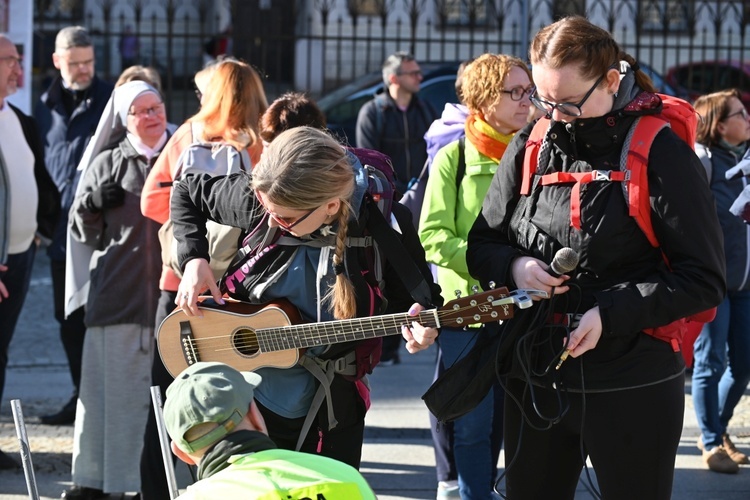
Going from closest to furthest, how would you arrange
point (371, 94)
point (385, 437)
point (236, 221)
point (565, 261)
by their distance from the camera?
point (565, 261) → point (236, 221) → point (385, 437) → point (371, 94)

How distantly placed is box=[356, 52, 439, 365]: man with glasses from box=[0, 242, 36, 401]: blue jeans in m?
3.57

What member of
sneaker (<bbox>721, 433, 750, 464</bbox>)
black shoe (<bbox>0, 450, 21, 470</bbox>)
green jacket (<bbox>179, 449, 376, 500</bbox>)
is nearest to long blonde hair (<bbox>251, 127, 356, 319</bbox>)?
green jacket (<bbox>179, 449, 376, 500</bbox>)

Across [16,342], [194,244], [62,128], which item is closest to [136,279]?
[194,244]

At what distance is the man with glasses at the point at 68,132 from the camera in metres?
6.51

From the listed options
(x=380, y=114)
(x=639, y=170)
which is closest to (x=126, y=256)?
(x=639, y=170)

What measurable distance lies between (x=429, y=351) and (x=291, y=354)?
5137 mm

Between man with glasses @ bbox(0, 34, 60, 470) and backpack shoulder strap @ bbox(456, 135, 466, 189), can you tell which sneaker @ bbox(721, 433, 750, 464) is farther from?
man with glasses @ bbox(0, 34, 60, 470)

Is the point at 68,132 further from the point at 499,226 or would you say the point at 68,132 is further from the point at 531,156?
the point at 531,156

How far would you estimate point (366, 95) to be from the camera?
1172 cm

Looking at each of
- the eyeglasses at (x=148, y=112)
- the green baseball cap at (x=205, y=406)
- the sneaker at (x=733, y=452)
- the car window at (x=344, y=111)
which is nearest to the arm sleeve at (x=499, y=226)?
the green baseball cap at (x=205, y=406)

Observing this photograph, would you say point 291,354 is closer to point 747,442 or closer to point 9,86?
point 9,86

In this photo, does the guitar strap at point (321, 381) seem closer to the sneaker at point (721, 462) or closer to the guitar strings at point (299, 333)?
the guitar strings at point (299, 333)

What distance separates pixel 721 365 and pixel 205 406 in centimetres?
391

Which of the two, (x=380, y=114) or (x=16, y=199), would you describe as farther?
(x=380, y=114)
